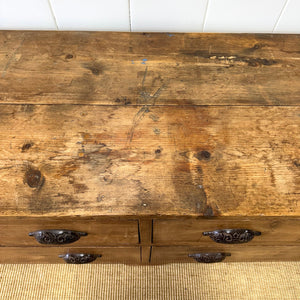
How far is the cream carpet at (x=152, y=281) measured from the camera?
1.02m

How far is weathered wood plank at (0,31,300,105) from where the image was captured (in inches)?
29.4

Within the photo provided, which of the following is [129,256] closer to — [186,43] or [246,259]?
[246,259]

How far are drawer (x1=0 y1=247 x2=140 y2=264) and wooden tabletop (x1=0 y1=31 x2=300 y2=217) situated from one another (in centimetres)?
30

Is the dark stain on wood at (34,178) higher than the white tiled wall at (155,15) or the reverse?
the reverse

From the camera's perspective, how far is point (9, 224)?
2.15 feet

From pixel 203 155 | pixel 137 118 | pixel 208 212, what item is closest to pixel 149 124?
pixel 137 118

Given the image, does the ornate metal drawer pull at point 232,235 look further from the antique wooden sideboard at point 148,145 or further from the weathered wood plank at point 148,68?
the weathered wood plank at point 148,68

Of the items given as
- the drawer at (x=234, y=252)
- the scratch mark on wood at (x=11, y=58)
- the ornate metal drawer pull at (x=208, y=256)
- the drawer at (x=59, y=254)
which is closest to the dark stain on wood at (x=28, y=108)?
the scratch mark on wood at (x=11, y=58)

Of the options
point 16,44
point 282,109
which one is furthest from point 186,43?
point 16,44

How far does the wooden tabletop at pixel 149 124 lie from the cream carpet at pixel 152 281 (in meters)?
0.58

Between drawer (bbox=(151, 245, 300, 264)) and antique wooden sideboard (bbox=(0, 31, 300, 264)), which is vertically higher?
antique wooden sideboard (bbox=(0, 31, 300, 264))

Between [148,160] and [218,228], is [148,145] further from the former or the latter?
[218,228]

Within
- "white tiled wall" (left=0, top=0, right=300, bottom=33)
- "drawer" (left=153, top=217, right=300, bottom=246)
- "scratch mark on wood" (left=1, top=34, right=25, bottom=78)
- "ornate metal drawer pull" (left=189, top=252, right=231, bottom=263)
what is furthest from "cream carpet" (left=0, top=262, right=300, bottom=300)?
"white tiled wall" (left=0, top=0, right=300, bottom=33)

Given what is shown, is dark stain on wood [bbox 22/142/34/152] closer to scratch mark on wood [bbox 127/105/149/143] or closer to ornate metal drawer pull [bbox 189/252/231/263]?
scratch mark on wood [bbox 127/105/149/143]
